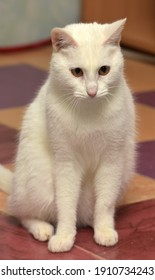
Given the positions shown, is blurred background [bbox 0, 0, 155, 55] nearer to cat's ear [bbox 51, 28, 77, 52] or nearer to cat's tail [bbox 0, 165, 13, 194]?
cat's tail [bbox 0, 165, 13, 194]

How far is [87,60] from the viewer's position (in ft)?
5.55

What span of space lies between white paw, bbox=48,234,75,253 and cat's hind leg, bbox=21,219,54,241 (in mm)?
65

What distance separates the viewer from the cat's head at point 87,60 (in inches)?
66.5

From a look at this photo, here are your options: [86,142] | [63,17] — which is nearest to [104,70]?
[86,142]

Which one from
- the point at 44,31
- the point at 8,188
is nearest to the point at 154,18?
the point at 44,31

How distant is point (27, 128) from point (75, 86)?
12.9 inches

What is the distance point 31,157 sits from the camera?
1.93 m

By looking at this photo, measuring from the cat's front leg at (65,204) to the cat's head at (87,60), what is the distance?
24cm

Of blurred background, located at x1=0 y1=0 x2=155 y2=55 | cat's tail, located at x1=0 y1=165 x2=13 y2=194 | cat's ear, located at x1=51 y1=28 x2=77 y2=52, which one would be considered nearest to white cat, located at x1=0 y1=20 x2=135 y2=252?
cat's ear, located at x1=51 y1=28 x2=77 y2=52

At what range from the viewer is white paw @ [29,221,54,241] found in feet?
6.30

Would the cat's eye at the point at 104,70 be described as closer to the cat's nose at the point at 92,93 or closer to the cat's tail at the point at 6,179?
the cat's nose at the point at 92,93

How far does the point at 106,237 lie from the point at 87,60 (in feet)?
1.75

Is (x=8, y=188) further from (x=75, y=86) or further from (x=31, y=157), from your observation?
(x=75, y=86)

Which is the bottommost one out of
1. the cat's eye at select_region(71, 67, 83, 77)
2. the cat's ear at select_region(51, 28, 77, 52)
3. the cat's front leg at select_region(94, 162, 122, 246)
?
the cat's front leg at select_region(94, 162, 122, 246)
